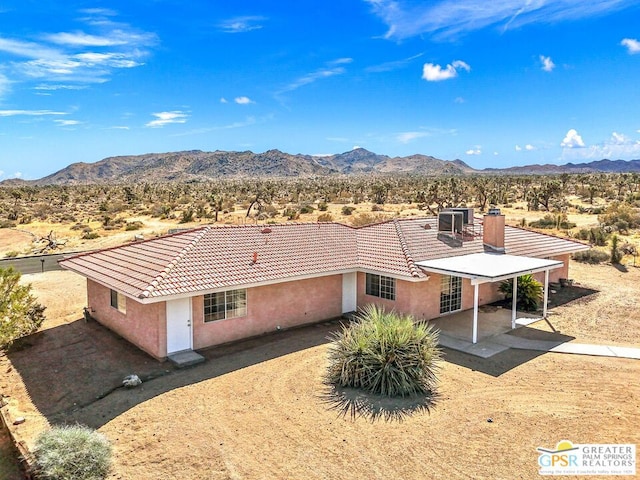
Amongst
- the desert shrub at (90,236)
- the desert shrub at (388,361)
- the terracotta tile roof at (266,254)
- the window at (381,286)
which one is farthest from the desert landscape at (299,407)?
the desert shrub at (90,236)

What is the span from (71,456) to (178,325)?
6.47 m

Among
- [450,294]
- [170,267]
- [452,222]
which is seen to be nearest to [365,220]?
[452,222]

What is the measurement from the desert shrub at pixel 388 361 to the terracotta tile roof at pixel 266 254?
4568 millimetres

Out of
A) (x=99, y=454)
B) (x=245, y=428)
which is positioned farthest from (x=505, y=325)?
(x=99, y=454)

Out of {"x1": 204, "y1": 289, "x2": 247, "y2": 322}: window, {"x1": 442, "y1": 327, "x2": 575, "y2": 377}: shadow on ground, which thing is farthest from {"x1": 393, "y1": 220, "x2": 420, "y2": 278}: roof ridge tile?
{"x1": 204, "y1": 289, "x2": 247, "y2": 322}: window

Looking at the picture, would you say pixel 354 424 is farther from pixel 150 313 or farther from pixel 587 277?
pixel 587 277

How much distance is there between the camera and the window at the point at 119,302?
17.7 meters

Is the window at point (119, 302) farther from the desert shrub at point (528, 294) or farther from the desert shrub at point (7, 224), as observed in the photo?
the desert shrub at point (7, 224)

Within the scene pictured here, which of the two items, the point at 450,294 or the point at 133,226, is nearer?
the point at 450,294

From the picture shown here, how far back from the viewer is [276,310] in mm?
18531

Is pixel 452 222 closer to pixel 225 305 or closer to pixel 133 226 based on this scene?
pixel 225 305

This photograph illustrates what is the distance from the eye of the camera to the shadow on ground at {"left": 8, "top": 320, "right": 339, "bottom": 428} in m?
12.8

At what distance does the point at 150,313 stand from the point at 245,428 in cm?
612

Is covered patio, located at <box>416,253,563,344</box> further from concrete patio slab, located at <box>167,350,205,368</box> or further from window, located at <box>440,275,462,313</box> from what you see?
concrete patio slab, located at <box>167,350,205,368</box>
